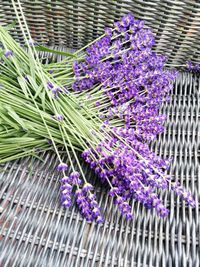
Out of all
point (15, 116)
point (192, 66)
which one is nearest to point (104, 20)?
point (192, 66)

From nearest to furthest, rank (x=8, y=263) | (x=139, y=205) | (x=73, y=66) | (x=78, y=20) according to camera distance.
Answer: (x=8, y=263) < (x=139, y=205) < (x=73, y=66) < (x=78, y=20)

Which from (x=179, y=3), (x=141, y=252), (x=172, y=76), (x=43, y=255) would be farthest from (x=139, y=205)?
(x=179, y=3)

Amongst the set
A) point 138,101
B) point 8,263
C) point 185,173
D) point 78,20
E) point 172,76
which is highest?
point 78,20

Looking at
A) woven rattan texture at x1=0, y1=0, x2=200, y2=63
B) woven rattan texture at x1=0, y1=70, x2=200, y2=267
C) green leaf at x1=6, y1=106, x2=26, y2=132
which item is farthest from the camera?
woven rattan texture at x1=0, y1=0, x2=200, y2=63

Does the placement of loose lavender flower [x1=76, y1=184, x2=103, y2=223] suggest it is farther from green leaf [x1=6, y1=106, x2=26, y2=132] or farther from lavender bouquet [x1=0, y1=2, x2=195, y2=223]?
green leaf [x1=6, y1=106, x2=26, y2=132]

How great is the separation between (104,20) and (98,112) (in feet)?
1.20

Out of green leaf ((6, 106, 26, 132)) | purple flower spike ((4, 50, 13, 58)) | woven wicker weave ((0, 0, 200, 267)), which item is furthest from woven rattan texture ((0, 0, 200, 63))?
green leaf ((6, 106, 26, 132))

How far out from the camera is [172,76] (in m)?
1.18

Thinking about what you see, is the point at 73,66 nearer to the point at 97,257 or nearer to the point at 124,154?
the point at 124,154

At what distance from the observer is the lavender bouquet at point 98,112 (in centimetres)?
93

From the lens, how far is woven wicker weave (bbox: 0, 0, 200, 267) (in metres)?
0.90

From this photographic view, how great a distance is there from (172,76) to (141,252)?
21.8 inches

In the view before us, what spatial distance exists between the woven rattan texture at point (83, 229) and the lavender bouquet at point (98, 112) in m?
0.04

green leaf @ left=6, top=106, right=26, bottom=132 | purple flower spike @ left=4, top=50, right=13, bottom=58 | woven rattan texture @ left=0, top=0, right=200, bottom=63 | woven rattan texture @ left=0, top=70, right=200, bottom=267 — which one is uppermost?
woven rattan texture @ left=0, top=0, right=200, bottom=63
